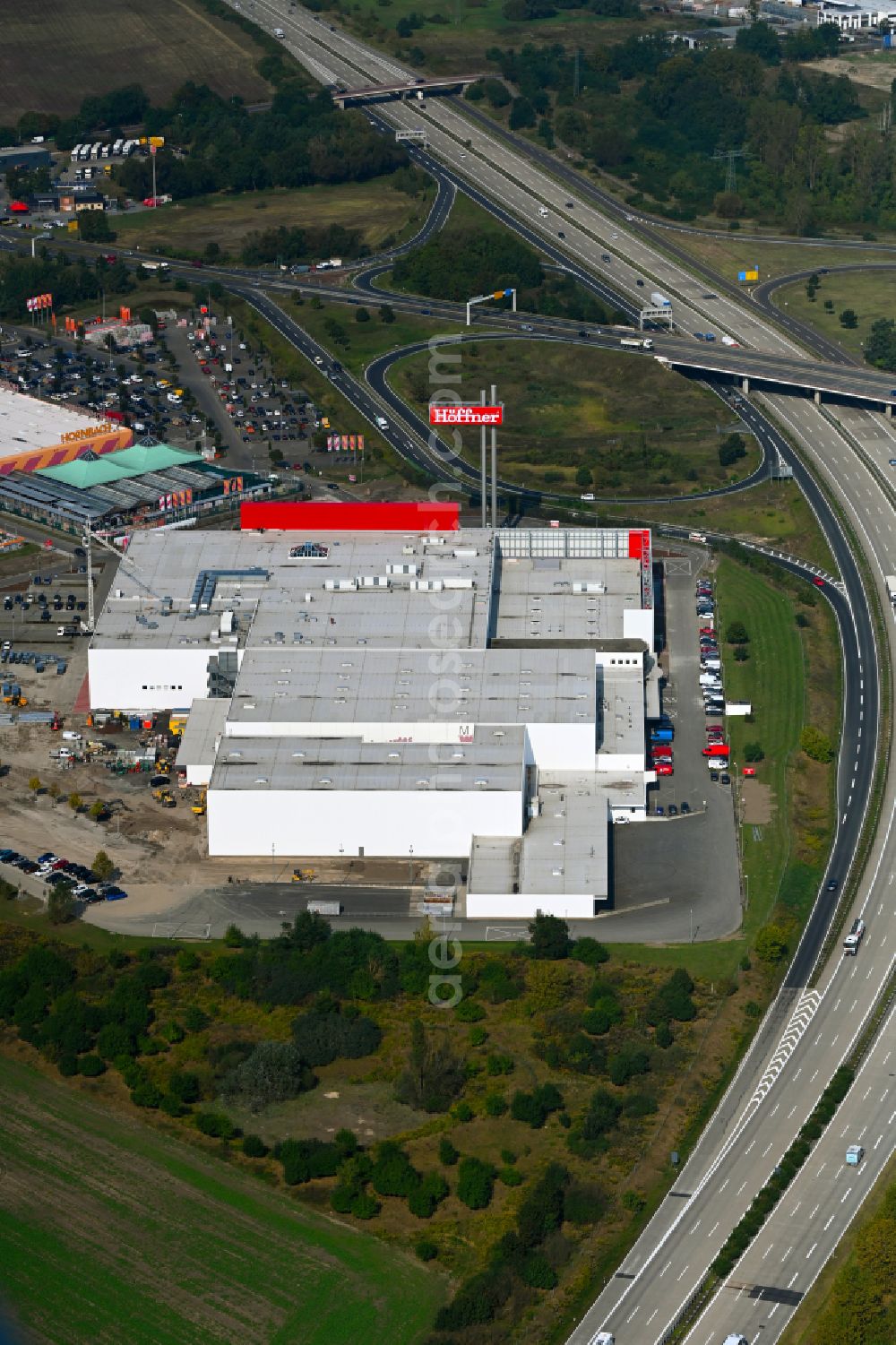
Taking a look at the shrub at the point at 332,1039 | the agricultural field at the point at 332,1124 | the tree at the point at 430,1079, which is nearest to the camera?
the agricultural field at the point at 332,1124

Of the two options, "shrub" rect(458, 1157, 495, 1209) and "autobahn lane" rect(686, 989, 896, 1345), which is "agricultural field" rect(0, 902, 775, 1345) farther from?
"autobahn lane" rect(686, 989, 896, 1345)

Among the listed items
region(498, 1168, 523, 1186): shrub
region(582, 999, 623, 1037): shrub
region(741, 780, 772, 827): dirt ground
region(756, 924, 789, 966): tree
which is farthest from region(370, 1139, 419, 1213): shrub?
region(741, 780, 772, 827): dirt ground

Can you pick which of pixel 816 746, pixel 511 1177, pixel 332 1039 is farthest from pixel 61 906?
pixel 816 746

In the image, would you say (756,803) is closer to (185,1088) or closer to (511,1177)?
(511,1177)

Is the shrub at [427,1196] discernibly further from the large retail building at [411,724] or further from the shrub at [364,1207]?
the large retail building at [411,724]

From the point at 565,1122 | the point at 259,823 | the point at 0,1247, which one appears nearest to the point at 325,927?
the point at 259,823

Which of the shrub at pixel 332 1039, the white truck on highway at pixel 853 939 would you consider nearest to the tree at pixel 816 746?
the white truck on highway at pixel 853 939
